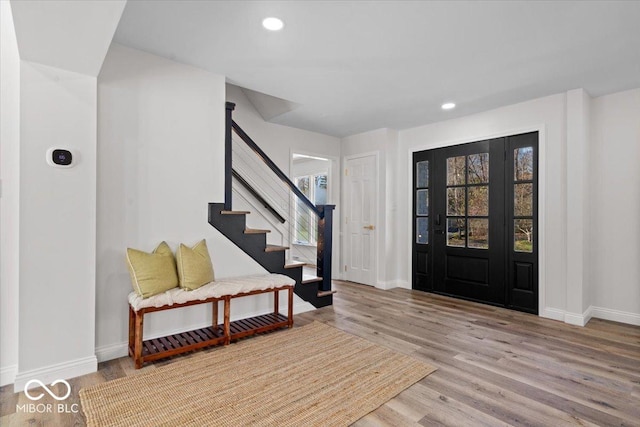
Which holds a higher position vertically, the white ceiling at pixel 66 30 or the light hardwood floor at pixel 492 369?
the white ceiling at pixel 66 30

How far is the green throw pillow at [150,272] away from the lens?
2.52 metres

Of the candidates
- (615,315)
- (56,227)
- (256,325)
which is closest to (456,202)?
(615,315)

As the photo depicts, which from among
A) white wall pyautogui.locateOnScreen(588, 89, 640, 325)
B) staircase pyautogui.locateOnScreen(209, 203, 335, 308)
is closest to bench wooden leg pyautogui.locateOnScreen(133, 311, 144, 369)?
staircase pyautogui.locateOnScreen(209, 203, 335, 308)

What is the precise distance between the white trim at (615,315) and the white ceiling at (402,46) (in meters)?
2.35

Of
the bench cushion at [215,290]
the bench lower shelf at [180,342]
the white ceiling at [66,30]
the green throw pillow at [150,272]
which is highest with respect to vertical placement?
the white ceiling at [66,30]

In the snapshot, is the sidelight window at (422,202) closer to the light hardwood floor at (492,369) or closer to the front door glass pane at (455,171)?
the front door glass pane at (455,171)

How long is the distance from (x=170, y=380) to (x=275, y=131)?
355cm

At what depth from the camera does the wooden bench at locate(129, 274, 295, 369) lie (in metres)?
2.49

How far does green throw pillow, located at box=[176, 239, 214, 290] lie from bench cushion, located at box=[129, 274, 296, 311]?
51 mm

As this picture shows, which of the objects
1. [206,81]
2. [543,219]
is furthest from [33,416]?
[543,219]

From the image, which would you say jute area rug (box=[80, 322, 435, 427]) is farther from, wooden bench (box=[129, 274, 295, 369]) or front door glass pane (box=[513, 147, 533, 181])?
front door glass pane (box=[513, 147, 533, 181])

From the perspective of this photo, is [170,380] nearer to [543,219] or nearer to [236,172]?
[236,172]

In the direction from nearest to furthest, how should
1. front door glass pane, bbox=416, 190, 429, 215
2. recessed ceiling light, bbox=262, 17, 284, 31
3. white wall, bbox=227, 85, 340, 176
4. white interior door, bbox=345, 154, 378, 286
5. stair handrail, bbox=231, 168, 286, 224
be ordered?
recessed ceiling light, bbox=262, 17, 284, 31 → stair handrail, bbox=231, 168, 286, 224 → white wall, bbox=227, 85, 340, 176 → front door glass pane, bbox=416, 190, 429, 215 → white interior door, bbox=345, 154, 378, 286
